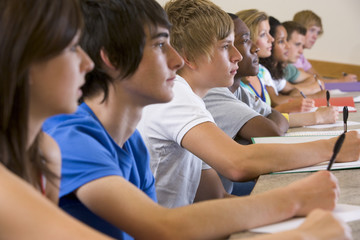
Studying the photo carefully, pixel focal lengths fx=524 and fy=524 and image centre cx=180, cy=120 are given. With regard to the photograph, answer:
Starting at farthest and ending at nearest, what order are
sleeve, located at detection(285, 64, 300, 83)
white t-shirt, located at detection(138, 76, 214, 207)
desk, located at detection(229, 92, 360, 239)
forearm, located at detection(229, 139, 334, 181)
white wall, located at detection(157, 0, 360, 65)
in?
white wall, located at detection(157, 0, 360, 65) → sleeve, located at detection(285, 64, 300, 83) → white t-shirt, located at detection(138, 76, 214, 207) → forearm, located at detection(229, 139, 334, 181) → desk, located at detection(229, 92, 360, 239)

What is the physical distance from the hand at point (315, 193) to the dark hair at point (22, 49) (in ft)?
1.64

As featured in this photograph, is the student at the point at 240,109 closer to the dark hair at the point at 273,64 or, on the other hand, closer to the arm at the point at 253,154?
the arm at the point at 253,154

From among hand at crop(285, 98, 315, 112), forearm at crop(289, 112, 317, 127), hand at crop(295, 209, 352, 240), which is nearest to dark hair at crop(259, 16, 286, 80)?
hand at crop(285, 98, 315, 112)

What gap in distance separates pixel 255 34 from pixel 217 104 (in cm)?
136

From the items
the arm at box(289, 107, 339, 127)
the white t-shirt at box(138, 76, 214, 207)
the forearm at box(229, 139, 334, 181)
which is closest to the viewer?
the forearm at box(229, 139, 334, 181)

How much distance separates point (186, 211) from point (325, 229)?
24cm

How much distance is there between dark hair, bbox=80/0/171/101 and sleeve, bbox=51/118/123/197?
129 millimetres

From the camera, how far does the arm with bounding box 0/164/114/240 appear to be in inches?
23.5

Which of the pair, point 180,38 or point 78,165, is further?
point 180,38

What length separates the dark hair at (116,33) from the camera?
111 centimetres

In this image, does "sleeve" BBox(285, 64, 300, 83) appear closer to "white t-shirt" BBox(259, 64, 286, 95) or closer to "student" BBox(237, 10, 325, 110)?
"student" BBox(237, 10, 325, 110)

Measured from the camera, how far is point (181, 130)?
4.67 ft

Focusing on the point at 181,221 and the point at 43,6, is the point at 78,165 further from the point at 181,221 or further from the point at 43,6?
the point at 43,6

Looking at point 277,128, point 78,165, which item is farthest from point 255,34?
point 78,165
